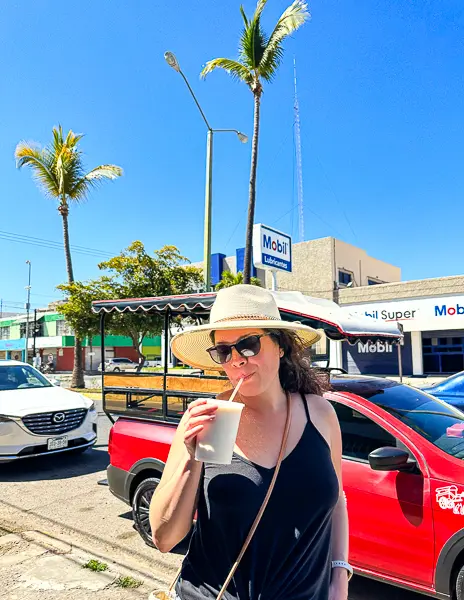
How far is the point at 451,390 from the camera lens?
8273mm

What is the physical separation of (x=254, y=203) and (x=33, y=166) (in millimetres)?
10973

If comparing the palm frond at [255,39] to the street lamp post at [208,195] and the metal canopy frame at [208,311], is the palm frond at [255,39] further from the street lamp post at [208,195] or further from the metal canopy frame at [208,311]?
the metal canopy frame at [208,311]

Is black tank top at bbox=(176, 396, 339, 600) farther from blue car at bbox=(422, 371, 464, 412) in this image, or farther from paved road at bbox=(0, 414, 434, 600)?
blue car at bbox=(422, 371, 464, 412)

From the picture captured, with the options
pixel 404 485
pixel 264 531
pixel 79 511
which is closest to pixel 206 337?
pixel 264 531

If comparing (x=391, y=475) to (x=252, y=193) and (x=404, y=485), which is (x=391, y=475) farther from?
(x=252, y=193)

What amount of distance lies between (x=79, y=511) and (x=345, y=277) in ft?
110

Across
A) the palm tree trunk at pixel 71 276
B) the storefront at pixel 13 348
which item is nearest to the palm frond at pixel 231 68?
the palm tree trunk at pixel 71 276

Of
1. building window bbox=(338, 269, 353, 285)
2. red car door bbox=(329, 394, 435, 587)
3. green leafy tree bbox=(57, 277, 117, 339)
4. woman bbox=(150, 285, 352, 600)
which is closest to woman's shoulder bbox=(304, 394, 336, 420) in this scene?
woman bbox=(150, 285, 352, 600)

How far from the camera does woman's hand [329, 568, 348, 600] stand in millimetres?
1587

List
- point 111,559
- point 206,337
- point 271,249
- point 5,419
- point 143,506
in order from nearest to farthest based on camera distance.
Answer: point 206,337 < point 111,559 < point 143,506 < point 5,419 < point 271,249

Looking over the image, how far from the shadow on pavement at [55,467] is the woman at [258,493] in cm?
600

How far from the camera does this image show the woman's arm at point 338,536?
1.60 meters

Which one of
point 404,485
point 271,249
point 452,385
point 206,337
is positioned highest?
point 271,249

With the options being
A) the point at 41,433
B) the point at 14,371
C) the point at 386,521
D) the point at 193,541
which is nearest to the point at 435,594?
the point at 386,521
